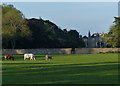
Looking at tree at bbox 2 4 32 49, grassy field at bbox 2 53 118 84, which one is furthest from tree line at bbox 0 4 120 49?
grassy field at bbox 2 53 118 84

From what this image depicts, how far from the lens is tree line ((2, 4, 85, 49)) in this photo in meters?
82.8

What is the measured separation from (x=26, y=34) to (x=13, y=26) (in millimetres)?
3668

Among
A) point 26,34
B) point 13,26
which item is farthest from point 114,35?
point 13,26

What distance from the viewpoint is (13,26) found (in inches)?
3292

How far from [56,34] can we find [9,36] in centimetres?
2419

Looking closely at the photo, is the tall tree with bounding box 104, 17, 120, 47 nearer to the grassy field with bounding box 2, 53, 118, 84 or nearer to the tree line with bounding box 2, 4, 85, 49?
the tree line with bounding box 2, 4, 85, 49

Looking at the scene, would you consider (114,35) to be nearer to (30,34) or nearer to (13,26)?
(30,34)

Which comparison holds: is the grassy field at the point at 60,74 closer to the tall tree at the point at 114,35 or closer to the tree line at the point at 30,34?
the tree line at the point at 30,34

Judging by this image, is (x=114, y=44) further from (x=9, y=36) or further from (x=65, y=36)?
(x=9, y=36)

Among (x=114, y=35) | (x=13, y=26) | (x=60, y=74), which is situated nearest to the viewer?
(x=60, y=74)

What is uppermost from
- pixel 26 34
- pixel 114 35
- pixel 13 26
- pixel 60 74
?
pixel 13 26

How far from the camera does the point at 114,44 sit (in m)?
91.1

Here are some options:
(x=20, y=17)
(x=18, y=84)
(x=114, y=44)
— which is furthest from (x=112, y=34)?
(x=18, y=84)

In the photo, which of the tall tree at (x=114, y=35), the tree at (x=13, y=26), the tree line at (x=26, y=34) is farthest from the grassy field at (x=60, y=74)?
the tall tree at (x=114, y=35)
